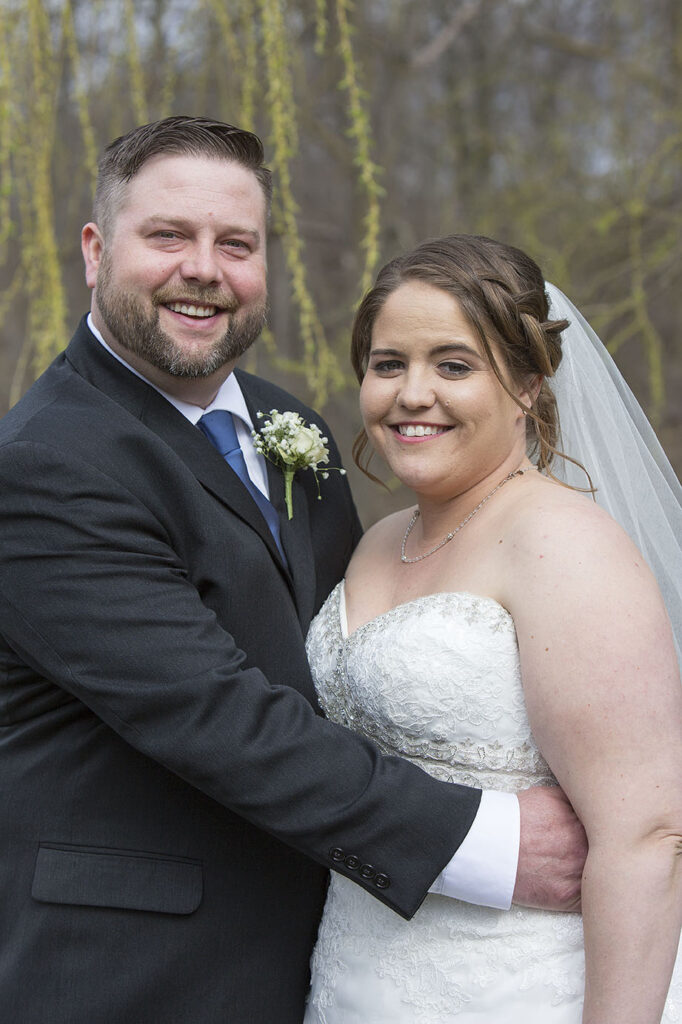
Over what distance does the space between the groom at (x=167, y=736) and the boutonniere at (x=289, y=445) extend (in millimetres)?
176

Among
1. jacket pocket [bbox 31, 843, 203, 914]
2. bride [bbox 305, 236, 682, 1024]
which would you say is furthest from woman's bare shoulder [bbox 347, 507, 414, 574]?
jacket pocket [bbox 31, 843, 203, 914]

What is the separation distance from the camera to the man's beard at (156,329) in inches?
95.7

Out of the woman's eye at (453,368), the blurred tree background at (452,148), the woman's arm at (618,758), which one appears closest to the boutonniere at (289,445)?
the woman's eye at (453,368)

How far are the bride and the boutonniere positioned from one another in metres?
0.19

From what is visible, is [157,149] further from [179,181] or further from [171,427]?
[171,427]

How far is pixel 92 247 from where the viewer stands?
258 cm

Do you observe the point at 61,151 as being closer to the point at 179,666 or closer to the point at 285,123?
the point at 285,123

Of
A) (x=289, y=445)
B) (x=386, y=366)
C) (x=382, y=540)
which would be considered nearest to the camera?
(x=386, y=366)

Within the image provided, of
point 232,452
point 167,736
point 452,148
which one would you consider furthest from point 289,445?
point 452,148

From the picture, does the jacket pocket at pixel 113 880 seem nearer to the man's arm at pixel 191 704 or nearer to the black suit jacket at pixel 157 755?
the black suit jacket at pixel 157 755

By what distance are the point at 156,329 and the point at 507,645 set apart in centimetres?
104

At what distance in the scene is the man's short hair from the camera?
2469 millimetres

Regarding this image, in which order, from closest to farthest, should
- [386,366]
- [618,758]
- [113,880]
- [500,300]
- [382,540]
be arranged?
[618,758], [113,880], [500,300], [386,366], [382,540]

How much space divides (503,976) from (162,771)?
76 cm
